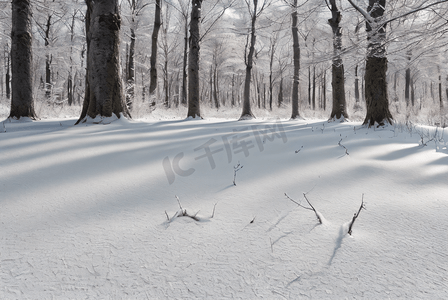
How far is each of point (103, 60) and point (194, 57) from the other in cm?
384

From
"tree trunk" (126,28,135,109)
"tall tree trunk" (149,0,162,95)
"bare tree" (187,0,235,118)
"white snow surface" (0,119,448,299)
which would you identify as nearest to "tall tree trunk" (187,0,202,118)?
"bare tree" (187,0,235,118)

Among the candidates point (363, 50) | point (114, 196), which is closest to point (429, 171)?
point (114, 196)

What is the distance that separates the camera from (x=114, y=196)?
1.26 meters

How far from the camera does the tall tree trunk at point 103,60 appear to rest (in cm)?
432

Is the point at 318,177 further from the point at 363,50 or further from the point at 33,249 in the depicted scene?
the point at 363,50

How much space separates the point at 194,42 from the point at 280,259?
7964 mm

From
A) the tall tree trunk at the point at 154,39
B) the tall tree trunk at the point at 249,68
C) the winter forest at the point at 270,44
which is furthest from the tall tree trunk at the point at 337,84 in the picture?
the tall tree trunk at the point at 154,39

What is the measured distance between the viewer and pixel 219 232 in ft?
3.03

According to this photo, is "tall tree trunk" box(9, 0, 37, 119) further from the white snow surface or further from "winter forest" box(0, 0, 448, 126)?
the white snow surface

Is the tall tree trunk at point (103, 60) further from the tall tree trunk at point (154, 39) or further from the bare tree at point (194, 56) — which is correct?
the tall tree trunk at point (154, 39)

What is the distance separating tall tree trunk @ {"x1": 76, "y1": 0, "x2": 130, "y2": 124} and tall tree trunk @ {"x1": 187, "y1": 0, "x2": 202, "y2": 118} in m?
3.41

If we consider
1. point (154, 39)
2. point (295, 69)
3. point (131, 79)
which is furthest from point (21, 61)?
point (295, 69)

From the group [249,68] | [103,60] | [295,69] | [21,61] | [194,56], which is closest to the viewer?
[103,60]

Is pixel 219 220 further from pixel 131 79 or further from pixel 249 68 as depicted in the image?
pixel 131 79
